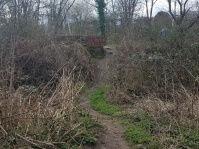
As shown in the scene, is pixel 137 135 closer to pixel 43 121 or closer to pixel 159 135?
pixel 159 135

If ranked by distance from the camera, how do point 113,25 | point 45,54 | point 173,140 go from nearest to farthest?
1. point 173,140
2. point 45,54
3. point 113,25

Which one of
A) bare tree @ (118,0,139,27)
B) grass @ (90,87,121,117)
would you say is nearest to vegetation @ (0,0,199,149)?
grass @ (90,87,121,117)

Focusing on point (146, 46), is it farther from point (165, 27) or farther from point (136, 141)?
point (136, 141)

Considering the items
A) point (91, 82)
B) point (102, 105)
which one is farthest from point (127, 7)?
point (102, 105)

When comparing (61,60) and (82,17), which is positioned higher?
(82,17)

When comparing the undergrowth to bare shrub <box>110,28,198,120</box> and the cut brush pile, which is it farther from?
bare shrub <box>110,28,198,120</box>

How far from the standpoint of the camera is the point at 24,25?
1191cm

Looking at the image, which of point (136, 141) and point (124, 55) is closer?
point (136, 141)

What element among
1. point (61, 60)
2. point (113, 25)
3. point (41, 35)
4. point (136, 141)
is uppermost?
point (113, 25)

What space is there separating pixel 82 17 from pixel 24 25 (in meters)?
13.3

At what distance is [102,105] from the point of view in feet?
26.4

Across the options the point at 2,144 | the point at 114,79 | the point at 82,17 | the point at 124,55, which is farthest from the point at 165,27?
the point at 82,17

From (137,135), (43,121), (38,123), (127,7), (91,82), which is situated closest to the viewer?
(38,123)

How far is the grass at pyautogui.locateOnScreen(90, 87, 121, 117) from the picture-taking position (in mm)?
7272
